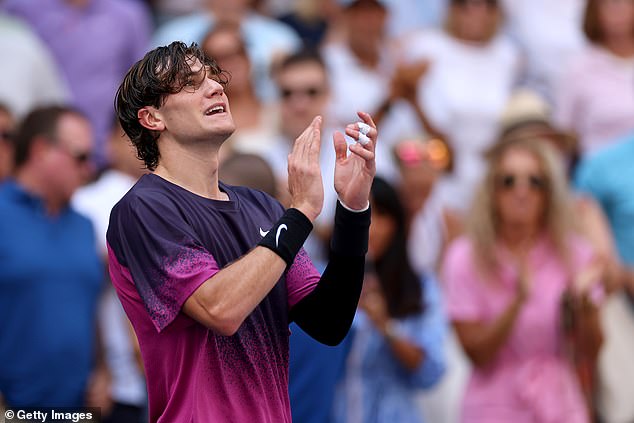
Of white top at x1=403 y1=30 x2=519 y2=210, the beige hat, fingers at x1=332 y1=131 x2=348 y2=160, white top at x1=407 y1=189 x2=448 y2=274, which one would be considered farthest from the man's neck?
white top at x1=403 y1=30 x2=519 y2=210

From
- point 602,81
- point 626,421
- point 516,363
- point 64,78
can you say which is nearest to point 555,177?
point 516,363

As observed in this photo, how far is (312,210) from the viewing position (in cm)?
358

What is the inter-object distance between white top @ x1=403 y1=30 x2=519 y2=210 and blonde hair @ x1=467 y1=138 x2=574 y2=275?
6.11 ft

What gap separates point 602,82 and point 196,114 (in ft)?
18.5

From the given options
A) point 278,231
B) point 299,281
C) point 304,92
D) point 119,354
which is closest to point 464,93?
point 304,92

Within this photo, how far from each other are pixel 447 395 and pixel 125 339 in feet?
6.27

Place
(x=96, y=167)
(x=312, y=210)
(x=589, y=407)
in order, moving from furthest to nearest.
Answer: (x=96, y=167) < (x=589, y=407) < (x=312, y=210)

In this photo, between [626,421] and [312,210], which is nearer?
[312,210]

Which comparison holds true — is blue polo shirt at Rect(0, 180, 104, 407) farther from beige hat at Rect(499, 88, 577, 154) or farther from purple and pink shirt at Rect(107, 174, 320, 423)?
purple and pink shirt at Rect(107, 174, 320, 423)

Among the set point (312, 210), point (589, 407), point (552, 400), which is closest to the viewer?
point (312, 210)

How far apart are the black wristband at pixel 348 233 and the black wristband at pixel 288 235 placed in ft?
0.67

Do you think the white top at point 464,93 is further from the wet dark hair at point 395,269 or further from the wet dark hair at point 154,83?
the wet dark hair at point 154,83

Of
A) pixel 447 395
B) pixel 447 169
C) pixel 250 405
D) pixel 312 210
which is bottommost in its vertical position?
pixel 447 395

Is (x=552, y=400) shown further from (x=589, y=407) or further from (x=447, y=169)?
(x=447, y=169)
